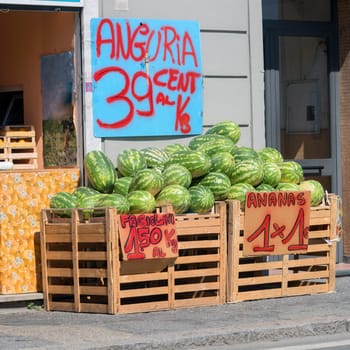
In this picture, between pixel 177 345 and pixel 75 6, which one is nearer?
pixel 177 345

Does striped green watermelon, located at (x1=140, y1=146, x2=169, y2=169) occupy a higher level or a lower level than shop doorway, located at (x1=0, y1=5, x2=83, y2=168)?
lower

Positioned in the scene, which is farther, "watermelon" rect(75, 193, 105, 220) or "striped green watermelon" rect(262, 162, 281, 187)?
"striped green watermelon" rect(262, 162, 281, 187)

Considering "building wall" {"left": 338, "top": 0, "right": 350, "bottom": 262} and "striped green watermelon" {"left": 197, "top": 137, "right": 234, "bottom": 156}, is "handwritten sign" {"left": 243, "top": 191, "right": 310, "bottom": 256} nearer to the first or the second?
"striped green watermelon" {"left": 197, "top": 137, "right": 234, "bottom": 156}

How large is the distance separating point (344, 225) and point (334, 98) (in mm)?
1708

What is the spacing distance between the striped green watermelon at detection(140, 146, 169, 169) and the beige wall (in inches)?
56.7

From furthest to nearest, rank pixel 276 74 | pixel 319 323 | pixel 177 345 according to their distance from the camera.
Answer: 1. pixel 276 74
2. pixel 319 323
3. pixel 177 345

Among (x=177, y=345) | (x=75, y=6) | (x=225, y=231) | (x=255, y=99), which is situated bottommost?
(x=177, y=345)

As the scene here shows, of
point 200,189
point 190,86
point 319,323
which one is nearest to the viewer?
Answer: point 319,323

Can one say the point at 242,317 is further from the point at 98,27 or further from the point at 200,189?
the point at 98,27

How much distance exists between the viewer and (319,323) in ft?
34.4

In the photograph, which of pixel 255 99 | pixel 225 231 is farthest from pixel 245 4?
pixel 225 231

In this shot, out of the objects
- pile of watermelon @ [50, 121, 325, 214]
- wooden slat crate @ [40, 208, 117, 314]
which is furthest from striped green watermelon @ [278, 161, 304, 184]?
wooden slat crate @ [40, 208, 117, 314]

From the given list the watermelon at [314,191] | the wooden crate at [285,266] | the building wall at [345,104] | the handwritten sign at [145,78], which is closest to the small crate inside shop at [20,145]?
the handwritten sign at [145,78]

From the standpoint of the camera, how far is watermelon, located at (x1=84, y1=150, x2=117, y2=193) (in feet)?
39.2
